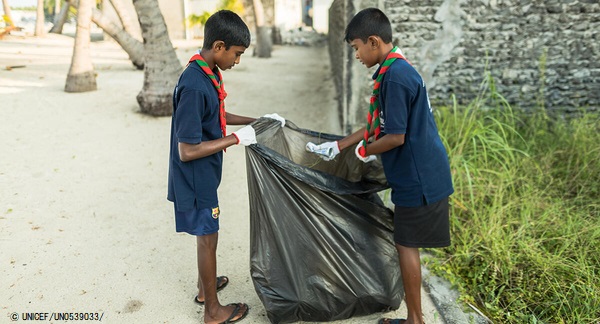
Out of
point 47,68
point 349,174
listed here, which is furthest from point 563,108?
point 47,68

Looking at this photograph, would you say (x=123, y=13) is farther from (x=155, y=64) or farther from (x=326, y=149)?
(x=326, y=149)

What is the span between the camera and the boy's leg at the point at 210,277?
226cm

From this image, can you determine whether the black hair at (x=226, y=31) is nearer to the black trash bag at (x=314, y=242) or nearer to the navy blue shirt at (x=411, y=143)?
the black trash bag at (x=314, y=242)

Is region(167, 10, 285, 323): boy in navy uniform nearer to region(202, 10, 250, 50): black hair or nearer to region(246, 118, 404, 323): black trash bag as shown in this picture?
region(202, 10, 250, 50): black hair

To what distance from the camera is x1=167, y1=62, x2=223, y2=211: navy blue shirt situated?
1979 mm

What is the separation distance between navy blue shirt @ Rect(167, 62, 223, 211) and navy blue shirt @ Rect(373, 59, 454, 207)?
0.79 metres

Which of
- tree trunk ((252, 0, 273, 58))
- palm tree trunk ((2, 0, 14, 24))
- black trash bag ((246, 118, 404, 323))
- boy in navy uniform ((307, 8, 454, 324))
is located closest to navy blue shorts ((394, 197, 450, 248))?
boy in navy uniform ((307, 8, 454, 324))

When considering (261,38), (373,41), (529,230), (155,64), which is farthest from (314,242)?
(261,38)

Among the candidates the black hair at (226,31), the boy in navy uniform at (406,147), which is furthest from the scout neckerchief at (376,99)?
the black hair at (226,31)

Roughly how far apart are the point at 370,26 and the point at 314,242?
3.44ft

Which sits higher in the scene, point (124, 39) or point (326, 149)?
point (124, 39)

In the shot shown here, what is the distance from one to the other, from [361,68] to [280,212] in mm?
2985

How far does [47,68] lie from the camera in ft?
31.6

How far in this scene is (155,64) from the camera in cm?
639
